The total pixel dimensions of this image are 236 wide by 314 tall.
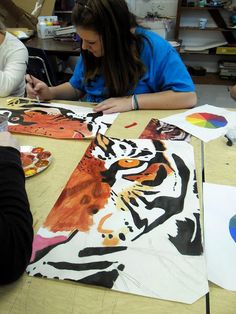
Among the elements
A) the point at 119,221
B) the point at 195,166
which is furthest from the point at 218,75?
the point at 119,221

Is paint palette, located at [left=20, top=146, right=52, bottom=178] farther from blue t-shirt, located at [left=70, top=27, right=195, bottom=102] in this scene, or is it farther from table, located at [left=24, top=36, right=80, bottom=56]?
table, located at [left=24, top=36, right=80, bottom=56]

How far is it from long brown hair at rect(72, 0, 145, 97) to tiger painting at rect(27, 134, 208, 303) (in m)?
0.47

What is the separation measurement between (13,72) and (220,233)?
1207mm

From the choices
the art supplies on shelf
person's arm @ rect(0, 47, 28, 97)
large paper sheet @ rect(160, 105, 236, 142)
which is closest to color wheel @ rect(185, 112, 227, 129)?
large paper sheet @ rect(160, 105, 236, 142)

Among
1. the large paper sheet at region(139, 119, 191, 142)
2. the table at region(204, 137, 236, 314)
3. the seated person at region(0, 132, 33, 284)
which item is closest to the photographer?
the seated person at region(0, 132, 33, 284)

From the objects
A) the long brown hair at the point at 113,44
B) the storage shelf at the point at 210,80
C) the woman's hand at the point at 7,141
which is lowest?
the storage shelf at the point at 210,80

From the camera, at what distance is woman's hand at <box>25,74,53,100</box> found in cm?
126

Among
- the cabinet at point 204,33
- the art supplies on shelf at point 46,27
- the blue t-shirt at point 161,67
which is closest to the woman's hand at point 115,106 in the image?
the blue t-shirt at point 161,67

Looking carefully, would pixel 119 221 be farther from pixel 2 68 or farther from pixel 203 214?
pixel 2 68

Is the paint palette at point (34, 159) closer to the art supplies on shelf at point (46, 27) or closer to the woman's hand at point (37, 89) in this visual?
the woman's hand at point (37, 89)

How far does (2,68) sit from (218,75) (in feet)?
9.30

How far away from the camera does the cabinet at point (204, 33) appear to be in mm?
3314

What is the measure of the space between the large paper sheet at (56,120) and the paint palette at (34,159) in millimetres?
104

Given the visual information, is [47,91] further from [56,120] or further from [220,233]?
[220,233]
